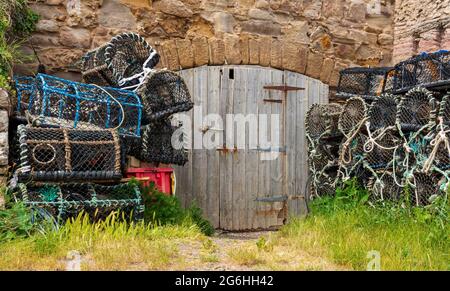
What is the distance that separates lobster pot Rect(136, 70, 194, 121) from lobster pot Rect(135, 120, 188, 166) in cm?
18

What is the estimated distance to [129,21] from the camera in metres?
6.52

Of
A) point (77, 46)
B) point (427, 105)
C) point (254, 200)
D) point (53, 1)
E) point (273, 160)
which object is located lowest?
point (254, 200)

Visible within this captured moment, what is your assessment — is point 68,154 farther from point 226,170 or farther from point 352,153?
point 352,153

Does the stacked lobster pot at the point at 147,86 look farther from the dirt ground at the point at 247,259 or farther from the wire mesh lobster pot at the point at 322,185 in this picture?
the wire mesh lobster pot at the point at 322,185

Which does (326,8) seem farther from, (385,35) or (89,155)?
(89,155)

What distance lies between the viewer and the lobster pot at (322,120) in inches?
259

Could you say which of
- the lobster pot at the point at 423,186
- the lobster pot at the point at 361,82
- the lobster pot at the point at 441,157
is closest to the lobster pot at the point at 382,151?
the lobster pot at the point at 423,186

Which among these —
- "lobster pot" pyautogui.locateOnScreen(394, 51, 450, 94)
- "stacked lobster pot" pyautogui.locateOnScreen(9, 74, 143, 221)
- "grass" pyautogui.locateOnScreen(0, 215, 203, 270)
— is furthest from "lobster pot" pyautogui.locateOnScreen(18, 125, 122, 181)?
"lobster pot" pyautogui.locateOnScreen(394, 51, 450, 94)

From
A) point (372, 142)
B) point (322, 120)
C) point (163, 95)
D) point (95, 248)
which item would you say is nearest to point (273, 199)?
point (322, 120)

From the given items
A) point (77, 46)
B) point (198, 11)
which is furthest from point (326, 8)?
point (77, 46)

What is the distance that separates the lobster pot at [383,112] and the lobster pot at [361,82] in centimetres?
86

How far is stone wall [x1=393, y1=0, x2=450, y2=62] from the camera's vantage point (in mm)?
7059
